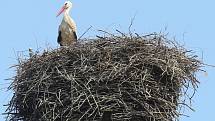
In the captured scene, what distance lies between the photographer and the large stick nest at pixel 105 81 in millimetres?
10930

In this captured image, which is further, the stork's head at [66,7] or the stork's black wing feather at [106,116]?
the stork's head at [66,7]

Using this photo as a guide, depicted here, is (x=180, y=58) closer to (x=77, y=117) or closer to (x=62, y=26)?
(x=77, y=117)

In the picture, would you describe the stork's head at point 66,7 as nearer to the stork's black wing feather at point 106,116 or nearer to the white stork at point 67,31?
the white stork at point 67,31

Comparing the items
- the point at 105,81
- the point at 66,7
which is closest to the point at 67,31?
the point at 66,7

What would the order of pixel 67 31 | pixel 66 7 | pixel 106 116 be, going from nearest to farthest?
pixel 106 116 → pixel 67 31 → pixel 66 7

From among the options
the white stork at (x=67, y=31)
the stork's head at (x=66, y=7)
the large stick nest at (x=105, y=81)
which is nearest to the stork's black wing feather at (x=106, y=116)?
the large stick nest at (x=105, y=81)

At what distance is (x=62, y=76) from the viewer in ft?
36.6

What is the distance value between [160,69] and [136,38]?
1.64ft

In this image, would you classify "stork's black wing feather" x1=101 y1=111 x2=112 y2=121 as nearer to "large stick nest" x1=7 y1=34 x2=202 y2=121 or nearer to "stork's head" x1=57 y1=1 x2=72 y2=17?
"large stick nest" x1=7 y1=34 x2=202 y2=121

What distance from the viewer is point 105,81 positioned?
1106cm

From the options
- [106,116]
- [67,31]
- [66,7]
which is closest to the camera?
[106,116]

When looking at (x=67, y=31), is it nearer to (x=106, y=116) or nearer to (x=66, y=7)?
(x=66, y=7)

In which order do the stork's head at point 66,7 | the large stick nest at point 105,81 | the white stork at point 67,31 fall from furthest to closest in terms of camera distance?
the stork's head at point 66,7 < the white stork at point 67,31 < the large stick nest at point 105,81

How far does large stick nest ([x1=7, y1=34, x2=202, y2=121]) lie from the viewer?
10930 millimetres
